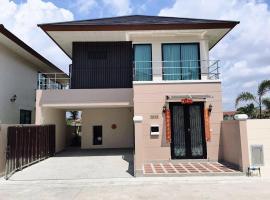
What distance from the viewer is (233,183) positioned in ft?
29.0

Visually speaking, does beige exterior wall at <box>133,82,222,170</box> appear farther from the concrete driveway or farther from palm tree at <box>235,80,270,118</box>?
palm tree at <box>235,80,270,118</box>

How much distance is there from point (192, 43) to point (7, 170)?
10.4 metres

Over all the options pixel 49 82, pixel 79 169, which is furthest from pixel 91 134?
pixel 79 169

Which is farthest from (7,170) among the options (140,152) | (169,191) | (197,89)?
(197,89)

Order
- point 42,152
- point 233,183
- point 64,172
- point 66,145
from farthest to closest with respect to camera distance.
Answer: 1. point 66,145
2. point 42,152
3. point 64,172
4. point 233,183

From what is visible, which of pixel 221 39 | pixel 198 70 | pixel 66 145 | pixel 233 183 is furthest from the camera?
pixel 66 145

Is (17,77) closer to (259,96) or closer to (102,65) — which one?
(102,65)

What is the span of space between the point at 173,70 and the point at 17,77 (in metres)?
9.14

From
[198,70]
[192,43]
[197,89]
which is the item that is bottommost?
[197,89]

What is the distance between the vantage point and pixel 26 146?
11719mm

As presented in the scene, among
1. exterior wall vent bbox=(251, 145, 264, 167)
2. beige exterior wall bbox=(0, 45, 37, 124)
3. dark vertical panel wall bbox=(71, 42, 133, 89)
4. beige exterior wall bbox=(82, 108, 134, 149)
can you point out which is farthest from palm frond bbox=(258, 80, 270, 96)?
beige exterior wall bbox=(0, 45, 37, 124)

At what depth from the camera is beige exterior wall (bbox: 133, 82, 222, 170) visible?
1251 centimetres

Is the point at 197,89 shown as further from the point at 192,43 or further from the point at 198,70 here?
the point at 192,43

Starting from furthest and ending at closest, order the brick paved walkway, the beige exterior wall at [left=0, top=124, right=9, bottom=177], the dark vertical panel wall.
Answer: the dark vertical panel wall
the brick paved walkway
the beige exterior wall at [left=0, top=124, right=9, bottom=177]
